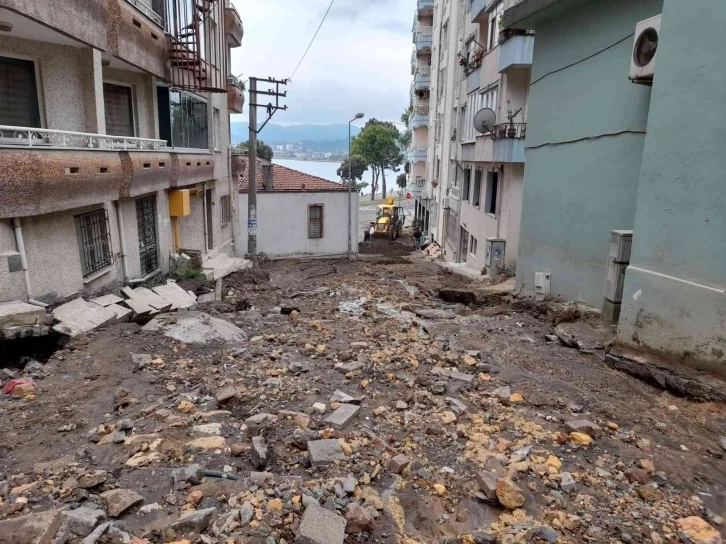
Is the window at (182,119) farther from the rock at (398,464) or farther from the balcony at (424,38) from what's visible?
the balcony at (424,38)

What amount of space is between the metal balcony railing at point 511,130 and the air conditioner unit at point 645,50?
628 cm

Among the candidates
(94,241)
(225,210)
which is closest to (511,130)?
(94,241)

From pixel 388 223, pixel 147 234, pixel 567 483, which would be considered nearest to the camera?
pixel 567 483

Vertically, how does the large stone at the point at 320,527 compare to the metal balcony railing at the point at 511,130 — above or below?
below

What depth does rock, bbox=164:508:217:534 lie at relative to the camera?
329 centimetres

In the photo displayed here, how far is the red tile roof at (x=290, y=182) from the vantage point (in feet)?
76.3

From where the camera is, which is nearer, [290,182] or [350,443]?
[350,443]

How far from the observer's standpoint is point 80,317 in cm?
738

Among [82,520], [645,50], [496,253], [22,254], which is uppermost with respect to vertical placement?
[645,50]

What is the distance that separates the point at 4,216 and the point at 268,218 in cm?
1673

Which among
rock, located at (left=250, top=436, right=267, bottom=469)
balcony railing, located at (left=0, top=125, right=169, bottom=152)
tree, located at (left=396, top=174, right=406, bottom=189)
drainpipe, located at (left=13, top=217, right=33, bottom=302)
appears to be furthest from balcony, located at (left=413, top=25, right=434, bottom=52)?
rock, located at (left=250, top=436, right=267, bottom=469)

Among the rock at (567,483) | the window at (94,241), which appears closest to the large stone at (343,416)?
the rock at (567,483)

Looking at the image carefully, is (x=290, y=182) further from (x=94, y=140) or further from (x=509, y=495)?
(x=509, y=495)

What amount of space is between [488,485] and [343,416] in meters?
1.71
